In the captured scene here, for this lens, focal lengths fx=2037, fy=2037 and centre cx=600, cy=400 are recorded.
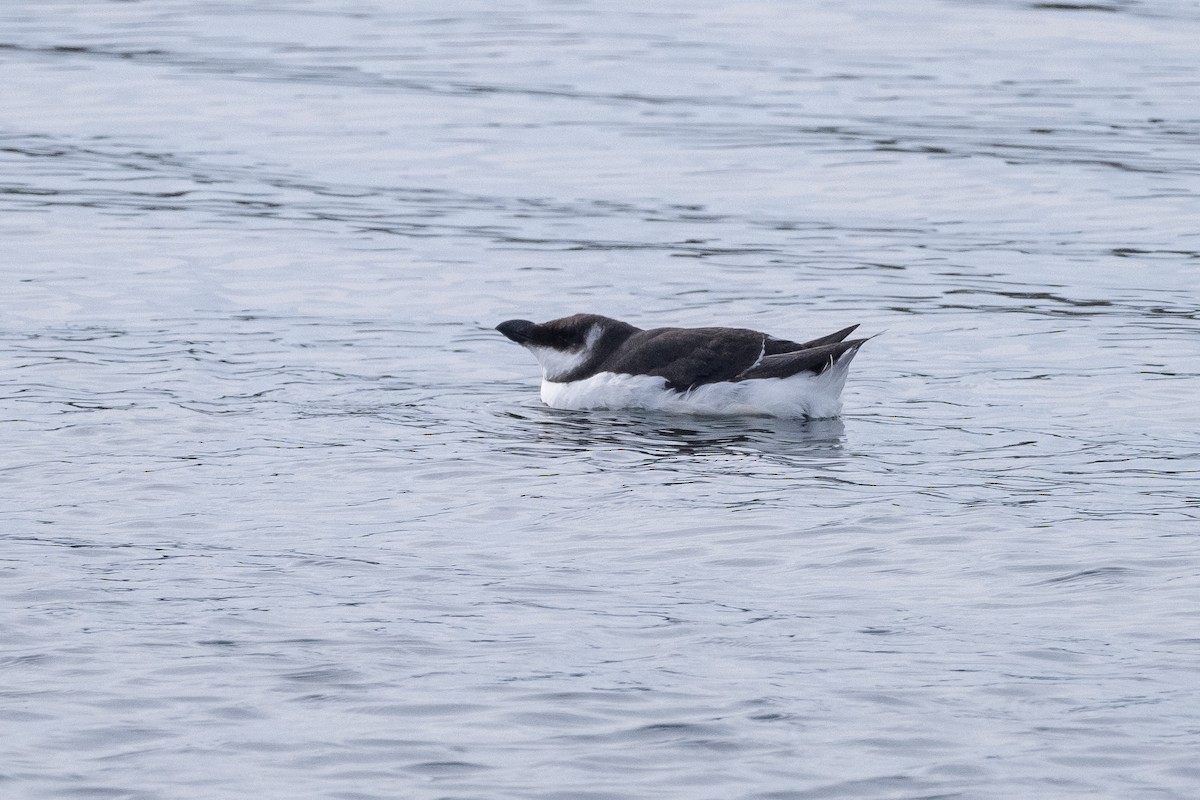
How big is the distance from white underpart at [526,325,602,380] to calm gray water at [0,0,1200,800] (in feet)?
0.97

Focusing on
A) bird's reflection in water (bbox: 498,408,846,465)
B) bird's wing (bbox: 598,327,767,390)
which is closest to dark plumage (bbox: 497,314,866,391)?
bird's wing (bbox: 598,327,767,390)

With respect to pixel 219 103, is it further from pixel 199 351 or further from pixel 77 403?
pixel 77 403

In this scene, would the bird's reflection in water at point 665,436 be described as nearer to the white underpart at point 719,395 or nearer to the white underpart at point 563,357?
the white underpart at point 719,395

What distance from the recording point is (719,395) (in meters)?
12.2

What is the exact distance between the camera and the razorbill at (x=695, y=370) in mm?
12031

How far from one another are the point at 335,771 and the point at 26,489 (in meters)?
4.10

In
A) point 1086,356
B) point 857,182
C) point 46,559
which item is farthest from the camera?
point 857,182

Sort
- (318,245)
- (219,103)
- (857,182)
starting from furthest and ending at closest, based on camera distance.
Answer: (219,103), (857,182), (318,245)

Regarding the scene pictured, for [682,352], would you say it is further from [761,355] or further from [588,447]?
[588,447]

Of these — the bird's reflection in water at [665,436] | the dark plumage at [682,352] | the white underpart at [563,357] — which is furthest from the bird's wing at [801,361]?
the white underpart at [563,357]

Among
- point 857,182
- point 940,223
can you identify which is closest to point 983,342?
point 940,223

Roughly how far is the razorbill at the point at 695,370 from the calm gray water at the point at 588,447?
0.66 feet

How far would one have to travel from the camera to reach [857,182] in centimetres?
2005

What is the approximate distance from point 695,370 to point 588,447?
1.04 metres
